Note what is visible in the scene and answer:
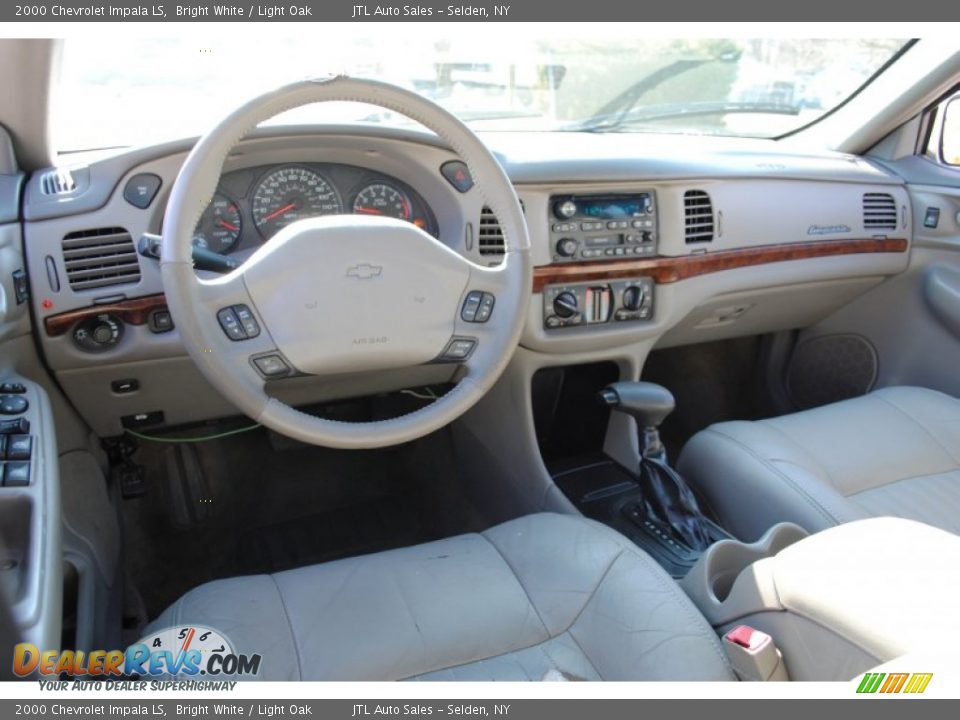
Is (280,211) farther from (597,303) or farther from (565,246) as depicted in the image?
(597,303)

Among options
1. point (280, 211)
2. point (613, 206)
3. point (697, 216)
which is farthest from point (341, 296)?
point (697, 216)

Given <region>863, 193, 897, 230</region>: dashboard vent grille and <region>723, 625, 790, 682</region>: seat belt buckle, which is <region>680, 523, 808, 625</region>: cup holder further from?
<region>863, 193, 897, 230</region>: dashboard vent grille

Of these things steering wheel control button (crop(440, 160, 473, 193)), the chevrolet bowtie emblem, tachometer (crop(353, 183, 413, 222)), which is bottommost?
the chevrolet bowtie emblem

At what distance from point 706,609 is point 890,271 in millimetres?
1741

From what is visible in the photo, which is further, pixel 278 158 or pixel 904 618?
pixel 278 158

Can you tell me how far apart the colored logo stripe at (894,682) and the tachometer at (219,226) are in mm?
1516

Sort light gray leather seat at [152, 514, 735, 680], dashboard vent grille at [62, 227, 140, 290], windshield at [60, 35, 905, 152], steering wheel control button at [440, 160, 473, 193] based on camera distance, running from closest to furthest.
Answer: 1. light gray leather seat at [152, 514, 735, 680]
2. dashboard vent grille at [62, 227, 140, 290]
3. windshield at [60, 35, 905, 152]
4. steering wheel control button at [440, 160, 473, 193]

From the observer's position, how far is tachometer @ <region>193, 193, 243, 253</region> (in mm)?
1841

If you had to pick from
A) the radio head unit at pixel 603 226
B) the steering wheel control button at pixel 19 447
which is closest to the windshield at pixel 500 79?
the radio head unit at pixel 603 226

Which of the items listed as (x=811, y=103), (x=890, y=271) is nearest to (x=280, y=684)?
(x=890, y=271)

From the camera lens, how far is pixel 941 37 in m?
2.34

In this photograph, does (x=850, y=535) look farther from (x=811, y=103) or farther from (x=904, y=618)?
(x=811, y=103)

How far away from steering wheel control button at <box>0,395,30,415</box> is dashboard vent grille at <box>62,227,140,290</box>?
329 mm

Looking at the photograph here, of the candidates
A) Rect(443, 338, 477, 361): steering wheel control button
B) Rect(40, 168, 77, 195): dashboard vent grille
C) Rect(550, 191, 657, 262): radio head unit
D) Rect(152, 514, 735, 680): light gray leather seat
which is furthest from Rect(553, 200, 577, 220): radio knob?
Rect(40, 168, 77, 195): dashboard vent grille
